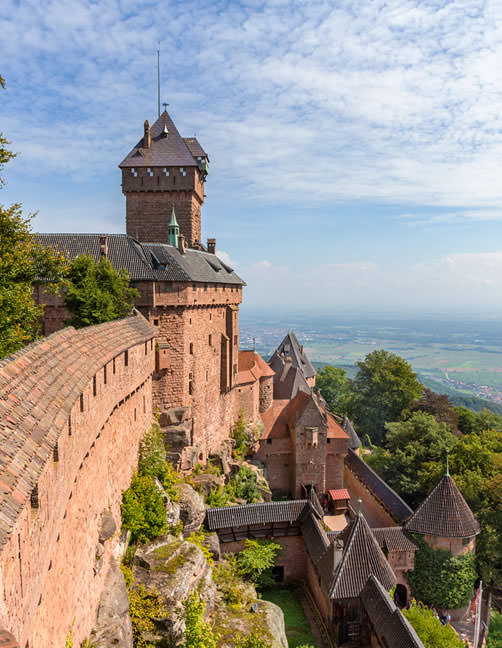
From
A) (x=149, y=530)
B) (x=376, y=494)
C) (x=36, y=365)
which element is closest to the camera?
(x=36, y=365)

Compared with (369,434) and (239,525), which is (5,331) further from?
(369,434)

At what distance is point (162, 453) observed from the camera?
17.5 meters

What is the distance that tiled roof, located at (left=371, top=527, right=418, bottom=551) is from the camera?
23.1 meters

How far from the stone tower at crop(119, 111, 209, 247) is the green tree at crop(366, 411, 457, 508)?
898 inches

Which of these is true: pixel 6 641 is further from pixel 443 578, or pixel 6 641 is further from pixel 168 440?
pixel 443 578

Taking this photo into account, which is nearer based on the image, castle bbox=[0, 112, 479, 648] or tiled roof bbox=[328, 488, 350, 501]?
castle bbox=[0, 112, 479, 648]

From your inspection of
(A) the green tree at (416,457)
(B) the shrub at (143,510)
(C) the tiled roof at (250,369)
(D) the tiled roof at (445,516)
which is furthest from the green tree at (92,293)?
(A) the green tree at (416,457)

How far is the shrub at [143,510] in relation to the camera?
13555mm

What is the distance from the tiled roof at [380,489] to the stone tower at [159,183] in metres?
21.0

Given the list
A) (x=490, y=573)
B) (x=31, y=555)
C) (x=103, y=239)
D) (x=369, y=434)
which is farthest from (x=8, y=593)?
(x=369, y=434)

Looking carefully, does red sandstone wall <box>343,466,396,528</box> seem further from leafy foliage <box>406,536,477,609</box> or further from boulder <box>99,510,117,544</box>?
boulder <box>99,510,117,544</box>

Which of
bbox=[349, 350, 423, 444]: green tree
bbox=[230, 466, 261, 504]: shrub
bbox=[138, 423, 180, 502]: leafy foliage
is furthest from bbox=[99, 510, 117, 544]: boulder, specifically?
bbox=[349, 350, 423, 444]: green tree

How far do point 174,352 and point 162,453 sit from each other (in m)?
5.39

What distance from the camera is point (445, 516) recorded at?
23.2 m
